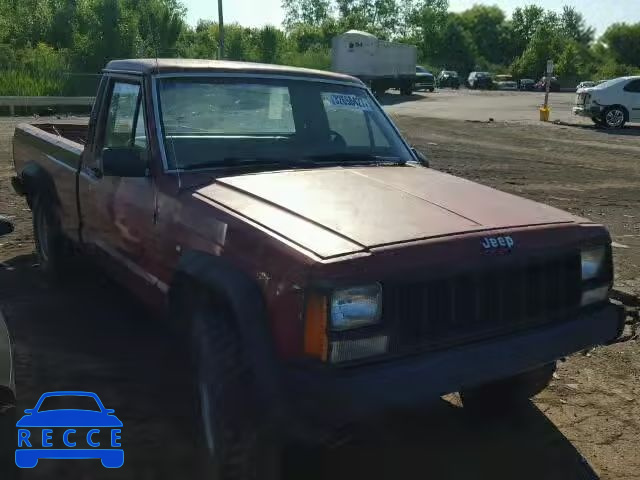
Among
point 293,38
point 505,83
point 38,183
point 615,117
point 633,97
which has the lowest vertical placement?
point 615,117

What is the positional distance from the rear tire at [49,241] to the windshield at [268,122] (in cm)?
186

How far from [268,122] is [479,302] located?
6.57 ft

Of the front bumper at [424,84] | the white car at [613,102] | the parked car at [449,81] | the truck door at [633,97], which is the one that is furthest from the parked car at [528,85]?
the truck door at [633,97]

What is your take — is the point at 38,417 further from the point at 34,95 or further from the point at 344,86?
the point at 34,95

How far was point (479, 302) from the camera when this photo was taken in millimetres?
2855

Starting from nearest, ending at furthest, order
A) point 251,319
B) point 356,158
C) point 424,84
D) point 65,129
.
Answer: point 251,319 < point 356,158 < point 65,129 < point 424,84

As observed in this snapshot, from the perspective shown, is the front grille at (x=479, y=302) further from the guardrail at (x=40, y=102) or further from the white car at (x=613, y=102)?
the guardrail at (x=40, y=102)

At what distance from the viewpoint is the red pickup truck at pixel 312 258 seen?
2.58 meters

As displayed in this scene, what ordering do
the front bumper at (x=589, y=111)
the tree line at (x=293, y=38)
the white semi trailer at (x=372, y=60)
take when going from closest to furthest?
the front bumper at (x=589, y=111) → the tree line at (x=293, y=38) → the white semi trailer at (x=372, y=60)

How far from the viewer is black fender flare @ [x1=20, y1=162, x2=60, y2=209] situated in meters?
5.33

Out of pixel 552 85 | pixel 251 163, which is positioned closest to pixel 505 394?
pixel 251 163

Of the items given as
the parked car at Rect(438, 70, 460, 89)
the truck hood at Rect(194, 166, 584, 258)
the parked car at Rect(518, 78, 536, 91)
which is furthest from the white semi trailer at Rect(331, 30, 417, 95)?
the truck hood at Rect(194, 166, 584, 258)

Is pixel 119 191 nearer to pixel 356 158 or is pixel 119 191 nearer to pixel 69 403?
pixel 69 403

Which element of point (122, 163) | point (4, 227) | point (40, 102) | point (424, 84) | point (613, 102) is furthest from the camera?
point (424, 84)
